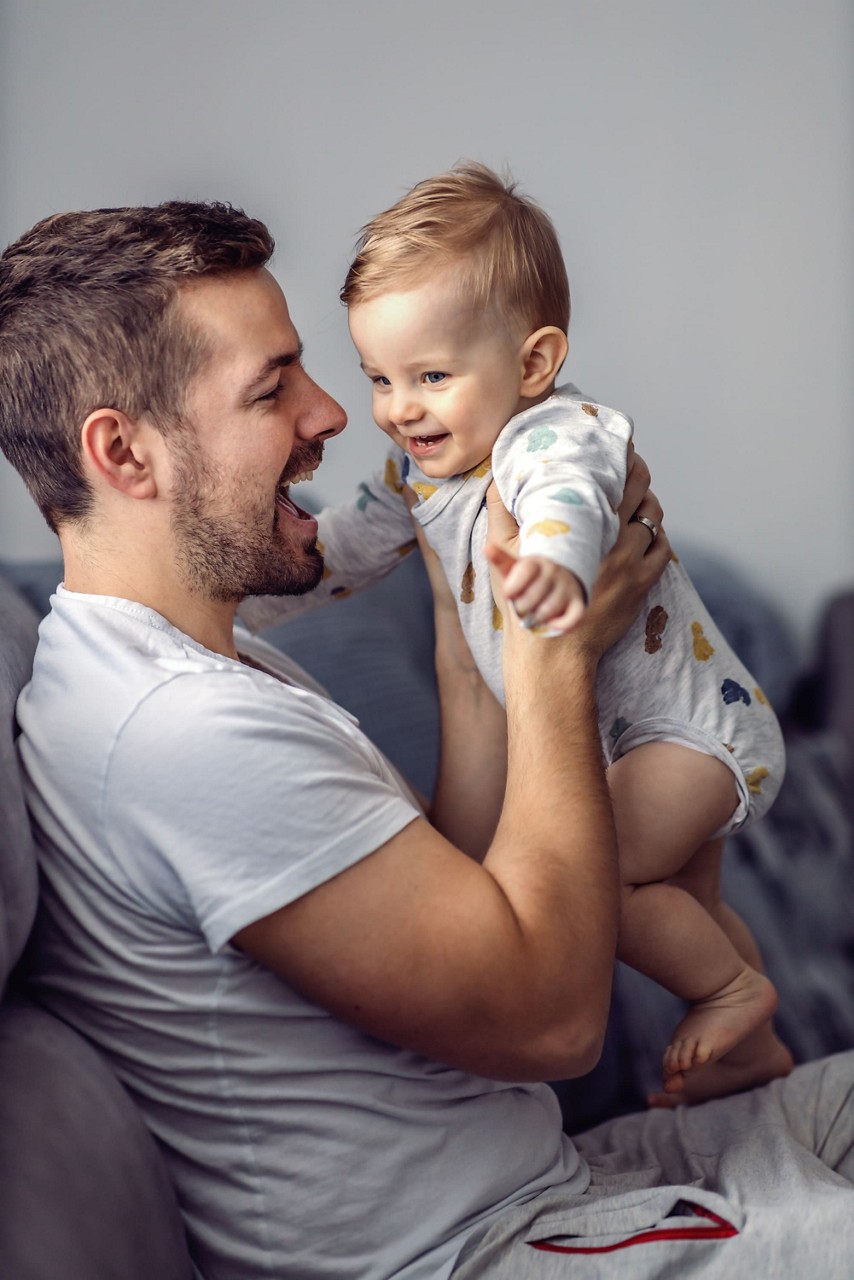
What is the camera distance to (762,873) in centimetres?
208

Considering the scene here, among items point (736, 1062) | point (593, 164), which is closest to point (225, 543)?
point (736, 1062)

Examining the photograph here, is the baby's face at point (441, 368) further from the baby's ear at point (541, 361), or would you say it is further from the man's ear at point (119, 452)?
the man's ear at point (119, 452)

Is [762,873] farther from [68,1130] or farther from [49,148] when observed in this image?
[49,148]

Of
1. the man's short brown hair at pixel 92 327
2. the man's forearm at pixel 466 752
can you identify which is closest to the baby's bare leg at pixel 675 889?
the man's forearm at pixel 466 752

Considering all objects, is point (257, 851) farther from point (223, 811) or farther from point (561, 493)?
point (561, 493)

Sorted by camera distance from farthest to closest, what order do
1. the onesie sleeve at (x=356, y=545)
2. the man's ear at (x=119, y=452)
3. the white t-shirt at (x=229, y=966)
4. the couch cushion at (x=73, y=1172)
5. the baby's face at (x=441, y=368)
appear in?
1. the onesie sleeve at (x=356, y=545)
2. the baby's face at (x=441, y=368)
3. the man's ear at (x=119, y=452)
4. the white t-shirt at (x=229, y=966)
5. the couch cushion at (x=73, y=1172)

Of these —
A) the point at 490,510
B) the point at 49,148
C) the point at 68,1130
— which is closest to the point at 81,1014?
the point at 68,1130

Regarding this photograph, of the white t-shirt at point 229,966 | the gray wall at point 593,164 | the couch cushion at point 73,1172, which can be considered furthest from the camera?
the gray wall at point 593,164

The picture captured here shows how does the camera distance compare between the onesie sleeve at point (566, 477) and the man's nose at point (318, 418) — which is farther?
the man's nose at point (318, 418)

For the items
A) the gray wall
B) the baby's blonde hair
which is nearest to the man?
the baby's blonde hair

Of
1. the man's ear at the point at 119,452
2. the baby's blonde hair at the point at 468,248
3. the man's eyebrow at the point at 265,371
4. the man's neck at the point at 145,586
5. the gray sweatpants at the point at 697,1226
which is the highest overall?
the baby's blonde hair at the point at 468,248

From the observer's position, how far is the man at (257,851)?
2.87 ft

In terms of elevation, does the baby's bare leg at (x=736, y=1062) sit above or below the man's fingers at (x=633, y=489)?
below

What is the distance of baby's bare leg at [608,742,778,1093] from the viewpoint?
118cm
